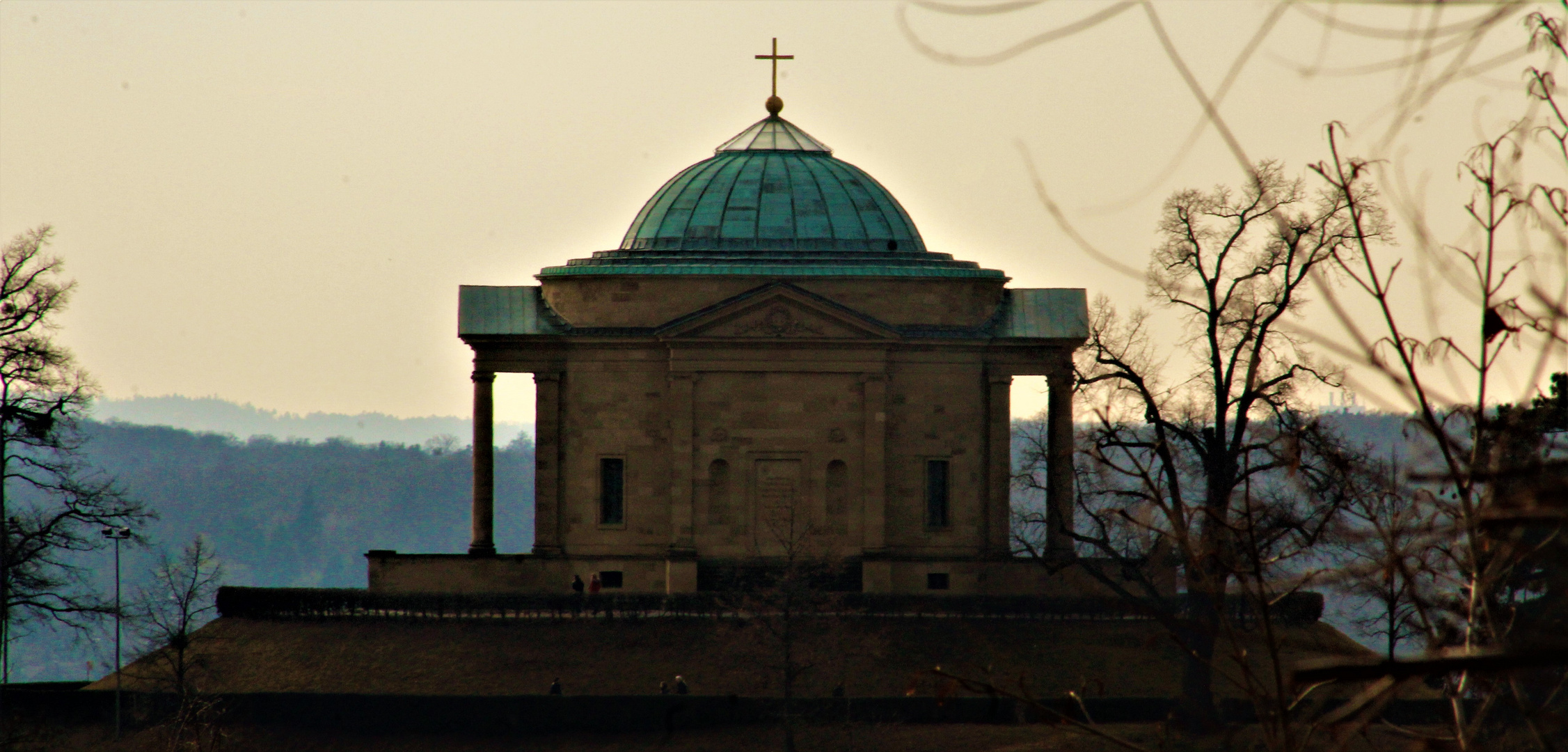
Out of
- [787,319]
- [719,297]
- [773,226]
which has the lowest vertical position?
[787,319]

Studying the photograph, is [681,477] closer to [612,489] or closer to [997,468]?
[612,489]

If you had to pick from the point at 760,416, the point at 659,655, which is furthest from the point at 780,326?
the point at 659,655

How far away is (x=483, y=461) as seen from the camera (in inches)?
2474

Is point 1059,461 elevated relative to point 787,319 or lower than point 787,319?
lower

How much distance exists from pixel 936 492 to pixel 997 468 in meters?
2.09

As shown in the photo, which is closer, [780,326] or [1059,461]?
[1059,461]

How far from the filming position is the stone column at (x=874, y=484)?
197 ft

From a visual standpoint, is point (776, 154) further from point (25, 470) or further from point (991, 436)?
point (25, 470)

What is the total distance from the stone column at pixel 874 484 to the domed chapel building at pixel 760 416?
68 mm

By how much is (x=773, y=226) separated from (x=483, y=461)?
12.0m

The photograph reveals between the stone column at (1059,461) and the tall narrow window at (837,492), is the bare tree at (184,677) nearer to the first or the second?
the tall narrow window at (837,492)

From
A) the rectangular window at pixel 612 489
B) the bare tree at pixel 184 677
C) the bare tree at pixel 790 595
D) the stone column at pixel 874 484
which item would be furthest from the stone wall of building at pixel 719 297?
the bare tree at pixel 184 677

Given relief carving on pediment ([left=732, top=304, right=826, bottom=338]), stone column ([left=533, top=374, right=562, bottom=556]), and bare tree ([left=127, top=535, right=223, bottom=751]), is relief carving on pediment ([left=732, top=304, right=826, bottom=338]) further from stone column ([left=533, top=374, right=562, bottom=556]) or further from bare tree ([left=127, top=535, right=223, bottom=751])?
bare tree ([left=127, top=535, right=223, bottom=751])

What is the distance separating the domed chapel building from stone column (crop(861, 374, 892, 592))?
68 mm
